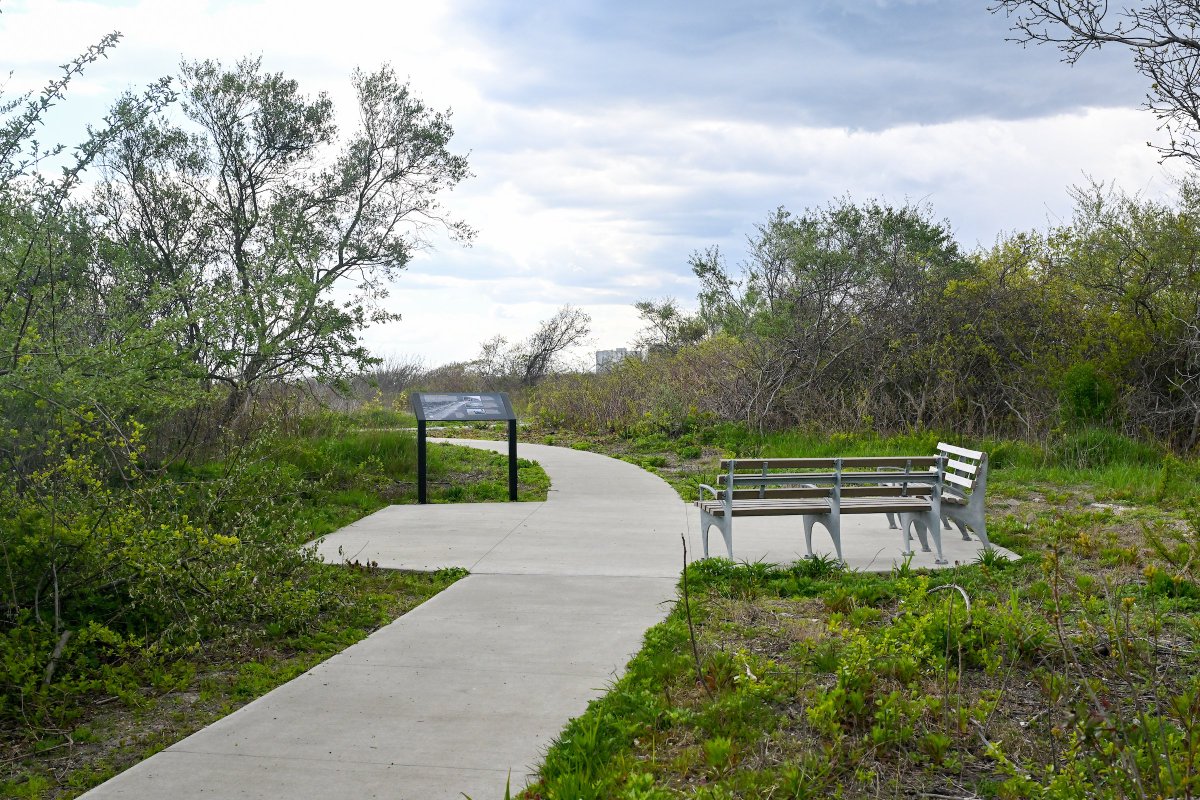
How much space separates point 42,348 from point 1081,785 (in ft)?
18.9

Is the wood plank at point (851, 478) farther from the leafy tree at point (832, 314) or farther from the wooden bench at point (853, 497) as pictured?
the leafy tree at point (832, 314)

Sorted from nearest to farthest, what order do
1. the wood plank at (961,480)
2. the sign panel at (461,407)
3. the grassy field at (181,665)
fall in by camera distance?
1. the grassy field at (181,665)
2. the wood plank at (961,480)
3. the sign panel at (461,407)

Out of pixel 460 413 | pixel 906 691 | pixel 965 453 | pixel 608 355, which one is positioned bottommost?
pixel 906 691

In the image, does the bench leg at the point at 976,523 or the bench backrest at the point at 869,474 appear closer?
the bench backrest at the point at 869,474

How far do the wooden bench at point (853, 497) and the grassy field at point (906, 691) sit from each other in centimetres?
57

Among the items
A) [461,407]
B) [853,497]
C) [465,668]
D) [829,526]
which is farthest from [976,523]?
[461,407]

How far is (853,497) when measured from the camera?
29.9ft

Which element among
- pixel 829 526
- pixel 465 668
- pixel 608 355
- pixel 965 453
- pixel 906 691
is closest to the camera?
pixel 906 691

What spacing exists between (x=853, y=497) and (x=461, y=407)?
19.0ft

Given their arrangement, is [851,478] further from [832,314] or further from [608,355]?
[608,355]

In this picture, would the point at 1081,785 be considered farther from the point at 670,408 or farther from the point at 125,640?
the point at 670,408

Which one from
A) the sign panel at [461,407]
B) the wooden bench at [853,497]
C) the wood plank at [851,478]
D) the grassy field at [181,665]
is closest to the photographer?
the grassy field at [181,665]

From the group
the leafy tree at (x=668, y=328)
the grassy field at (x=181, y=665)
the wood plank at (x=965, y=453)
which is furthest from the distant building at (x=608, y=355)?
the grassy field at (x=181, y=665)

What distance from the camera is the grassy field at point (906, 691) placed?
3.85 m
